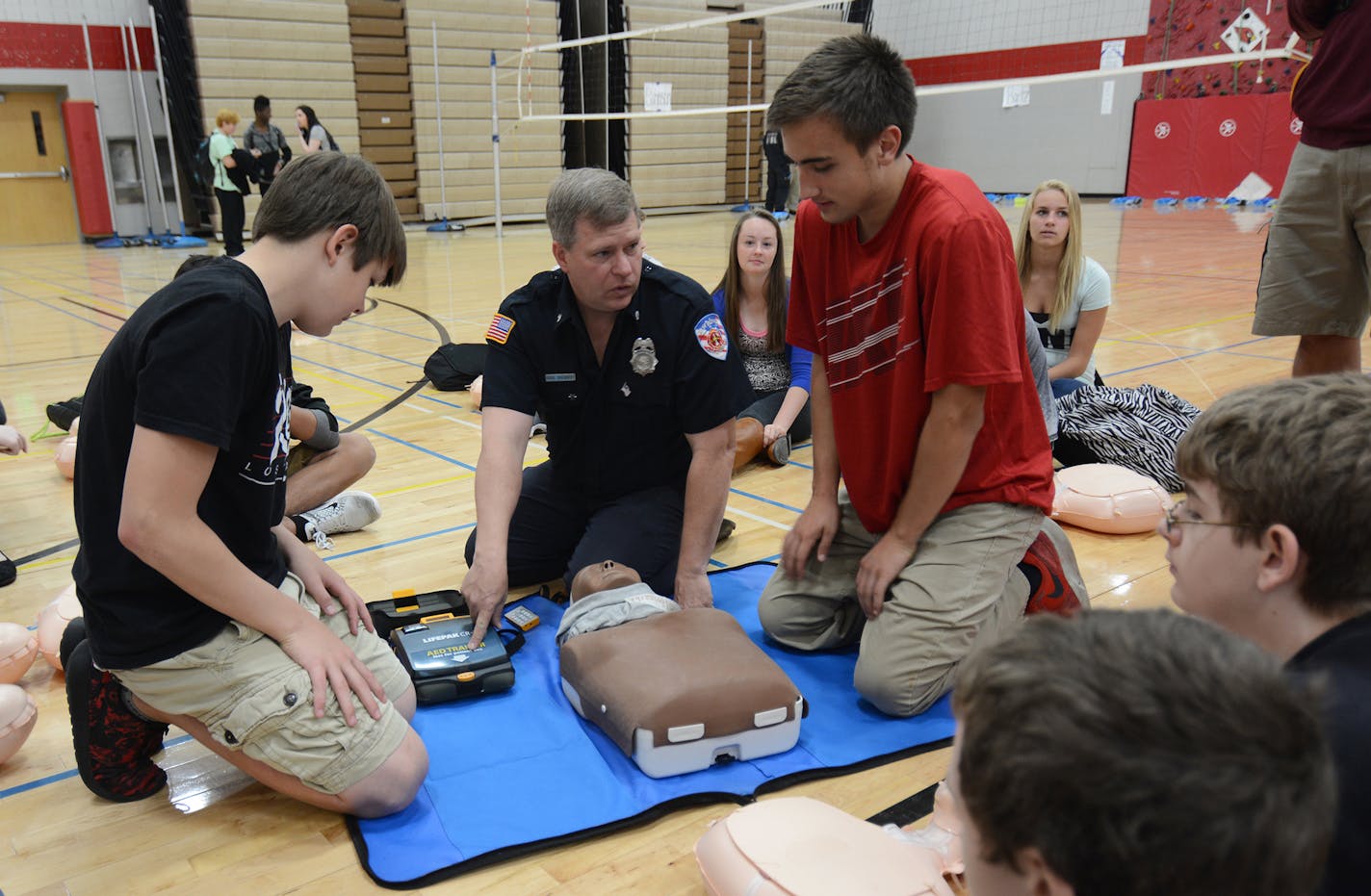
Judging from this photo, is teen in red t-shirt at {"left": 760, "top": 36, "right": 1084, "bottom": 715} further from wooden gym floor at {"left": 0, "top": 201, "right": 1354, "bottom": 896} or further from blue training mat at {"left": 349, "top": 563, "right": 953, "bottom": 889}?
wooden gym floor at {"left": 0, "top": 201, "right": 1354, "bottom": 896}

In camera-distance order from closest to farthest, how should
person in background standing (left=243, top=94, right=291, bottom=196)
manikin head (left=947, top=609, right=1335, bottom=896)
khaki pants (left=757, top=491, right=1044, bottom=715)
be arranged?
1. manikin head (left=947, top=609, right=1335, bottom=896)
2. khaki pants (left=757, top=491, right=1044, bottom=715)
3. person in background standing (left=243, top=94, right=291, bottom=196)

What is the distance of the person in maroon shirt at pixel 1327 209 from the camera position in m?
2.77

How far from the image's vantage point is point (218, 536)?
1.79 meters

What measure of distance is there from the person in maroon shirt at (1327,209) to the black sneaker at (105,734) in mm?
3128

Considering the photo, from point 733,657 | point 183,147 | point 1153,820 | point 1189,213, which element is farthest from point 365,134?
point 1153,820

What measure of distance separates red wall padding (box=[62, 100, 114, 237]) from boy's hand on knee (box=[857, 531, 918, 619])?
1376 cm

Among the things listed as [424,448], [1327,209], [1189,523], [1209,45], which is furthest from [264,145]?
[1209,45]

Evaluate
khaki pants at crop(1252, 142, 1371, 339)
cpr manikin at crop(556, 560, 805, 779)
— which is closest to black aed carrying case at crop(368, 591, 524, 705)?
cpr manikin at crop(556, 560, 805, 779)

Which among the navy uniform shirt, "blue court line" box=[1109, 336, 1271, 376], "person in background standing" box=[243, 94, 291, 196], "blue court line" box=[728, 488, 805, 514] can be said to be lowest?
"blue court line" box=[728, 488, 805, 514]

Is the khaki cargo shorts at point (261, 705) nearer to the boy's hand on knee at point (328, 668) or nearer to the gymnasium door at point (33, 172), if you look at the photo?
the boy's hand on knee at point (328, 668)

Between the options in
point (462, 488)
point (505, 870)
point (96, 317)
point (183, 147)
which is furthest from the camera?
point (183, 147)

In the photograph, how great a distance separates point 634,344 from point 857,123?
0.88m

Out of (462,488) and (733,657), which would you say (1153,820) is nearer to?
(733,657)

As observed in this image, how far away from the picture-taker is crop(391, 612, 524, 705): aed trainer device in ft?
7.52
